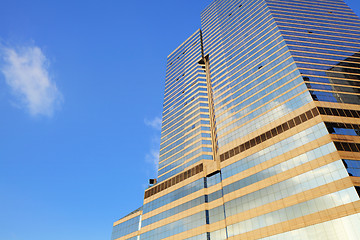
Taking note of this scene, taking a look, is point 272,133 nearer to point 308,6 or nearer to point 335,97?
point 335,97

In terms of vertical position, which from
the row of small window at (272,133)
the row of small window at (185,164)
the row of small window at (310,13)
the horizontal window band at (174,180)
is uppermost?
the row of small window at (310,13)

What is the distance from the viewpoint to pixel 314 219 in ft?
125

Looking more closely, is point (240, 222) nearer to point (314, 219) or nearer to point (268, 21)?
point (314, 219)

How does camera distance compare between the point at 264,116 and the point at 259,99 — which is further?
the point at 259,99

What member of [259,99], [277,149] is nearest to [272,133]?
[277,149]

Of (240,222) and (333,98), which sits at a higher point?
(333,98)

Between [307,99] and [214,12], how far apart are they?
72.6m

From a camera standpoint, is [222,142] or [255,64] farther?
[255,64]

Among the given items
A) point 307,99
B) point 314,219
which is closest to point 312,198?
point 314,219

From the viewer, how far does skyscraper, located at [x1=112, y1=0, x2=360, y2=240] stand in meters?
40.8

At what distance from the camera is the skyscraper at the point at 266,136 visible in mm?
40750

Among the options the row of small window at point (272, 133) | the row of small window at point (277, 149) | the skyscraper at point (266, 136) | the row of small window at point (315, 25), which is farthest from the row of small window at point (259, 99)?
the row of small window at point (315, 25)

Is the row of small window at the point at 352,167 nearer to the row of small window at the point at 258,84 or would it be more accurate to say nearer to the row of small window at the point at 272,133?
the row of small window at the point at 272,133

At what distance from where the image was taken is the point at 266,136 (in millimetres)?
52969
